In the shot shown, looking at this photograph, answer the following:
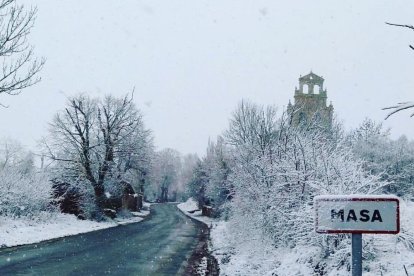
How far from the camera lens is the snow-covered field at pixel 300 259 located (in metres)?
8.48

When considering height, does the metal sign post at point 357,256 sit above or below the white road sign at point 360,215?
below

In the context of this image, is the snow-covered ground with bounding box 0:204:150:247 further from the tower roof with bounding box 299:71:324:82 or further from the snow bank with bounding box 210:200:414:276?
the tower roof with bounding box 299:71:324:82

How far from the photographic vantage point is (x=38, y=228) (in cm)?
2656

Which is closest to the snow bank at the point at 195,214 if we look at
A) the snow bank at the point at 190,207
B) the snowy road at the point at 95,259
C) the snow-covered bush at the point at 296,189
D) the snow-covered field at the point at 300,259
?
the snow bank at the point at 190,207

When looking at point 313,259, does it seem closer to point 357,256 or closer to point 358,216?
point 357,256

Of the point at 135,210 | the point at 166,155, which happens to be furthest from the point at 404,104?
the point at 166,155

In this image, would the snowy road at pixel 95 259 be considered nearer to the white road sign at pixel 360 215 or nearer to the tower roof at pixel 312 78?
the white road sign at pixel 360 215

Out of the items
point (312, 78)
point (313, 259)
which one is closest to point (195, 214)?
point (312, 78)

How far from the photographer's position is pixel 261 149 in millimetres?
21938

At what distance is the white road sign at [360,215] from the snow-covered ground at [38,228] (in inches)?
732

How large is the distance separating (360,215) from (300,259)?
792 centimetres

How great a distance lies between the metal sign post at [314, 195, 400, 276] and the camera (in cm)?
351

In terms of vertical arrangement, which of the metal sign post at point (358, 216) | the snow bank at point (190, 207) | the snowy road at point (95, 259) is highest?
the metal sign post at point (358, 216)

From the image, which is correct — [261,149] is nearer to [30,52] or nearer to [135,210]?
[30,52]
